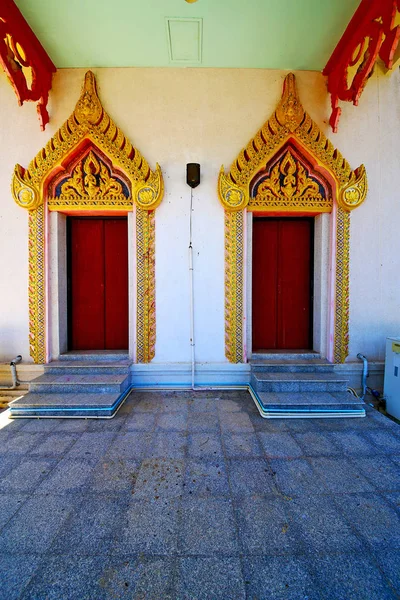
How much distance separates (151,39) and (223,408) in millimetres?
4453

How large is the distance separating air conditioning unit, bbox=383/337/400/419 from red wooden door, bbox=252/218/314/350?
3.23 feet

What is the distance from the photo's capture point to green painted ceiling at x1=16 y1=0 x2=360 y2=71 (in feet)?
9.53

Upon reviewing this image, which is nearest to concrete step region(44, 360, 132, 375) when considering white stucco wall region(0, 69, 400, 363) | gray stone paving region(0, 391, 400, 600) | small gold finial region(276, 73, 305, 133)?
white stucco wall region(0, 69, 400, 363)

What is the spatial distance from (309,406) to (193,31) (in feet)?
14.8

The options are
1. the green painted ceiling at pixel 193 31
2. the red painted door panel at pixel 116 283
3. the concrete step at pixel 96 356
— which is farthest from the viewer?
the red painted door panel at pixel 116 283

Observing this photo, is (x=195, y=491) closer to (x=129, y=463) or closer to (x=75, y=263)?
(x=129, y=463)

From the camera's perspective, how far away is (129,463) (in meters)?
2.18

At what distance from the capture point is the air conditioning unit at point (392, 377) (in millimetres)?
3354

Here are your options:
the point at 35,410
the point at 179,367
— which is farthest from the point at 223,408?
the point at 35,410

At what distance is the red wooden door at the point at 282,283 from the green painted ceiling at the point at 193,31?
2048 millimetres

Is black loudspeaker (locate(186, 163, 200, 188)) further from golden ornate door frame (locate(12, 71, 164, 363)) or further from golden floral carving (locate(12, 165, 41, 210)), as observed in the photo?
golden floral carving (locate(12, 165, 41, 210))

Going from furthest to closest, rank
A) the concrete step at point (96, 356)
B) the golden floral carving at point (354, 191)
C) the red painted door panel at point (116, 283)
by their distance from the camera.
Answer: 1. the red painted door panel at point (116, 283)
2. the concrete step at point (96, 356)
3. the golden floral carving at point (354, 191)

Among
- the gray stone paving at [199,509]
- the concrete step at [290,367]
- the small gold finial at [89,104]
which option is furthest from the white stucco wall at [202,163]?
the gray stone paving at [199,509]

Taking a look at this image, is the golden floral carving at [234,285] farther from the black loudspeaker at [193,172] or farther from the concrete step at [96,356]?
the concrete step at [96,356]
